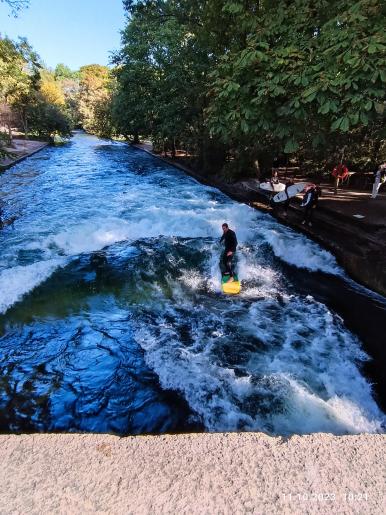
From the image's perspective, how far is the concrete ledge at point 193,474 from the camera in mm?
2670

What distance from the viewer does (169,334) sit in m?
7.19

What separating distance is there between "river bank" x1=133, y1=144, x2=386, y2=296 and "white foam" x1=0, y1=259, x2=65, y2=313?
829cm

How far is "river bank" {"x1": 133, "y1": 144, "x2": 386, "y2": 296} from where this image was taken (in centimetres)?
915

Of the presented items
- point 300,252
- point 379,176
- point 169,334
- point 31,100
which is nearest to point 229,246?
point 169,334

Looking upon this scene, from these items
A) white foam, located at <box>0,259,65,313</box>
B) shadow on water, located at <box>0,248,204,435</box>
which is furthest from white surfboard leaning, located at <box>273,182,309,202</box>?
white foam, located at <box>0,259,65,313</box>

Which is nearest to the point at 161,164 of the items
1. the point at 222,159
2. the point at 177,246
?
the point at 222,159

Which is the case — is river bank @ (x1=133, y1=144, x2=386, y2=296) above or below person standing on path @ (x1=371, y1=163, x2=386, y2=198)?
below

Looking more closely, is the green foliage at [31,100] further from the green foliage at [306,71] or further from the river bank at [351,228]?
the green foliage at [306,71]

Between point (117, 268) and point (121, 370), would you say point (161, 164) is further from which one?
point (121, 370)

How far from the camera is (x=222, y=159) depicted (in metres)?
23.2

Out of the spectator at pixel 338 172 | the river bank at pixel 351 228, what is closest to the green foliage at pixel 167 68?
the spectator at pixel 338 172

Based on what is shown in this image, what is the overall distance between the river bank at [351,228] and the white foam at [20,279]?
829 cm

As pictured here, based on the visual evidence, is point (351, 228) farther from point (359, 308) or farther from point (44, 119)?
point (44, 119)

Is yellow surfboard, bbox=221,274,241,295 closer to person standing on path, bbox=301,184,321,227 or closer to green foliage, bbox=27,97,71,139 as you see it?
person standing on path, bbox=301,184,321,227
